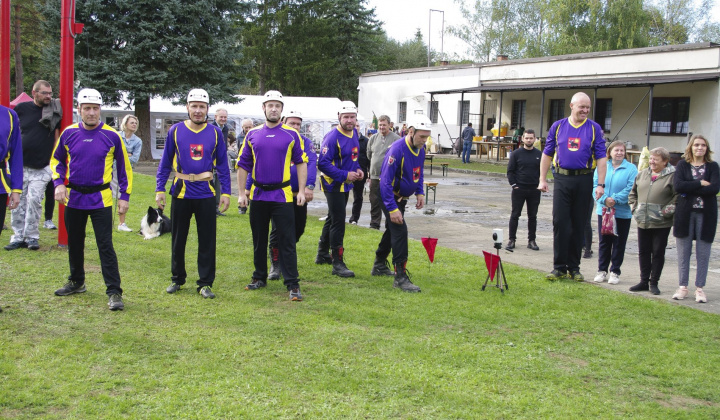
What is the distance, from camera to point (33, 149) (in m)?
9.23

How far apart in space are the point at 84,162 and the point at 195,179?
108 cm

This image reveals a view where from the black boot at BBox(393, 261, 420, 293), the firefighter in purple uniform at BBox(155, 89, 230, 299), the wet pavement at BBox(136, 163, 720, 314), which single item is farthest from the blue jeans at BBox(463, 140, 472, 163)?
the firefighter in purple uniform at BBox(155, 89, 230, 299)

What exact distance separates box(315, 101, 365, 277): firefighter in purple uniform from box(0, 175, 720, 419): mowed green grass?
0.43 metres

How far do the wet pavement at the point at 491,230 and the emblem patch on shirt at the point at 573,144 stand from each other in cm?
171

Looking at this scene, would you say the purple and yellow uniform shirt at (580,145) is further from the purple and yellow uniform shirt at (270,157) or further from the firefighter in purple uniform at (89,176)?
the firefighter in purple uniform at (89,176)

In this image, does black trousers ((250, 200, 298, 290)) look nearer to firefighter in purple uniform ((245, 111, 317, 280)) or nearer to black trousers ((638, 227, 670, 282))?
firefighter in purple uniform ((245, 111, 317, 280))

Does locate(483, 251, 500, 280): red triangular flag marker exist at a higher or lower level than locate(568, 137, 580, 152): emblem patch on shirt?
lower

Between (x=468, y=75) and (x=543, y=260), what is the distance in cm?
3323

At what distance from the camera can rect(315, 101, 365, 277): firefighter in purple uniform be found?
859 centimetres

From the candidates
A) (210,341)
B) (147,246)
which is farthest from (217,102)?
(210,341)

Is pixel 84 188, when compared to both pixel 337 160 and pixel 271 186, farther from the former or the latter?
pixel 337 160

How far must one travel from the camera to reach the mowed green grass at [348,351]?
4574mm

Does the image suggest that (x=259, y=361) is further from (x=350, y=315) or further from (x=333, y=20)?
(x=333, y=20)

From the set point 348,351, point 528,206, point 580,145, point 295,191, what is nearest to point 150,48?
point 528,206
